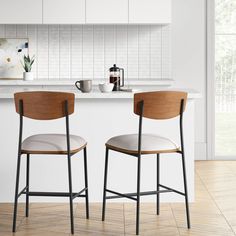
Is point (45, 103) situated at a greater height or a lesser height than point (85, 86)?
lesser

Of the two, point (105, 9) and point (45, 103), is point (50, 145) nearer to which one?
point (45, 103)

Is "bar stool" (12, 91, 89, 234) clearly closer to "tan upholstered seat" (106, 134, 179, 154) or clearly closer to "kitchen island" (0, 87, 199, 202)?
"tan upholstered seat" (106, 134, 179, 154)

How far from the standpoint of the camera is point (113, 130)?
471cm

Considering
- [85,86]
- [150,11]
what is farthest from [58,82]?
[85,86]

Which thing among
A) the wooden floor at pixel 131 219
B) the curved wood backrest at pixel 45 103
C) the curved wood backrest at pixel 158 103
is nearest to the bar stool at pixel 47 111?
the curved wood backrest at pixel 45 103

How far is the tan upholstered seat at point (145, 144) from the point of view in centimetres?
397

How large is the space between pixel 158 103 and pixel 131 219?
0.94 meters

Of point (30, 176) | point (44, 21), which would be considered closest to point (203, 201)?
point (30, 176)

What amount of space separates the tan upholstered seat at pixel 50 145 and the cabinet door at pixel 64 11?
267 cm

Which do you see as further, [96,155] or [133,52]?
[133,52]

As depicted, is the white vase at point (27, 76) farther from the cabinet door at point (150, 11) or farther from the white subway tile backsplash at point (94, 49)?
the cabinet door at point (150, 11)

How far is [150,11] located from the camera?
6539 mm

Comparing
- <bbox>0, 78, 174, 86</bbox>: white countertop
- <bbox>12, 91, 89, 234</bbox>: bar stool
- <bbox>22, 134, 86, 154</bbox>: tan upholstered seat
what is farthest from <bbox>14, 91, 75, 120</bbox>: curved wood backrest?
<bbox>0, 78, 174, 86</bbox>: white countertop

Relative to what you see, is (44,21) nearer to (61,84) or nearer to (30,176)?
(61,84)
